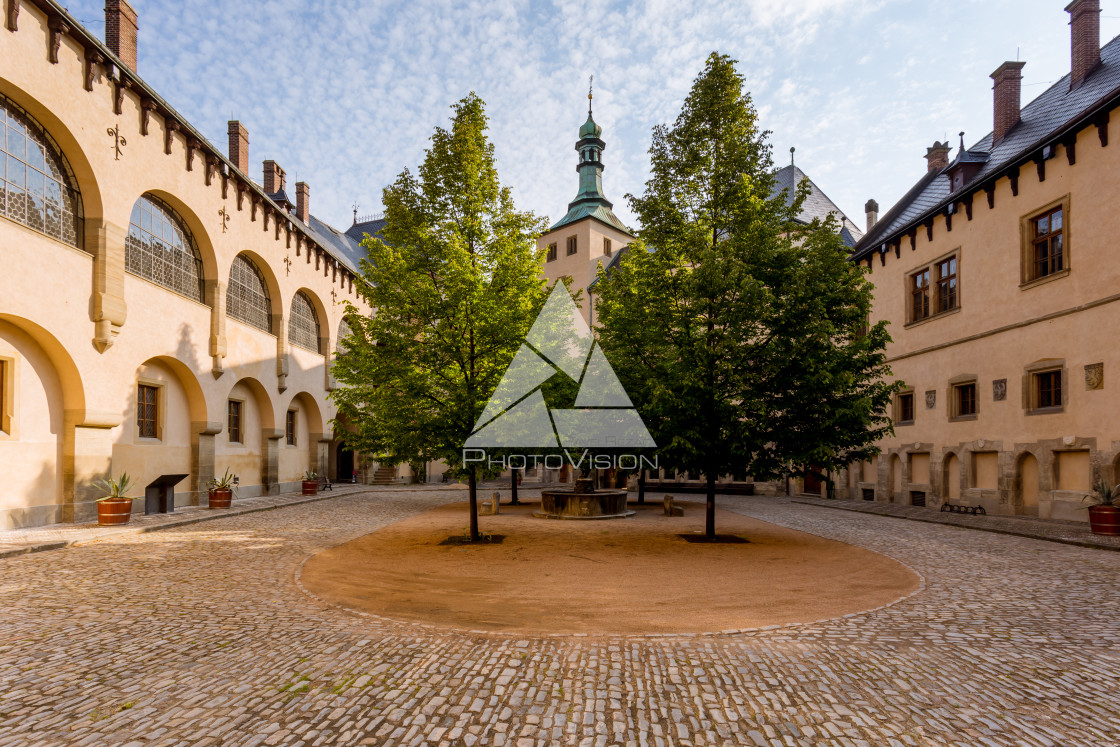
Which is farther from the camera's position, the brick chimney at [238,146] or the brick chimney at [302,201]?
the brick chimney at [302,201]

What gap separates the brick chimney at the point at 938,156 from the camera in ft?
94.0

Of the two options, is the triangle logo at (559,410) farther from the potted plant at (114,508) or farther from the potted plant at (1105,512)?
the potted plant at (1105,512)

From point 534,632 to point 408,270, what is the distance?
834cm

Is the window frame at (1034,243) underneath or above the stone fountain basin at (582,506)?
above

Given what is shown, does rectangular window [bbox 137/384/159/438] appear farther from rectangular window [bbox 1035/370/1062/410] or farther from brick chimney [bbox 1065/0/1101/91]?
brick chimney [bbox 1065/0/1101/91]

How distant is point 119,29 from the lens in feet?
59.7

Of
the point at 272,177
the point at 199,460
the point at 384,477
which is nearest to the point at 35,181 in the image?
the point at 199,460

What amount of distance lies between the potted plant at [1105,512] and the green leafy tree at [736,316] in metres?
5.70

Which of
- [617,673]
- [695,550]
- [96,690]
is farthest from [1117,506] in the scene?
[96,690]

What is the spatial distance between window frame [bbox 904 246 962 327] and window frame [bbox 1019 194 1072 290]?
2.80 meters

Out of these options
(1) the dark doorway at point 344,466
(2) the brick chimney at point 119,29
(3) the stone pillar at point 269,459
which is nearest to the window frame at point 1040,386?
(3) the stone pillar at point 269,459

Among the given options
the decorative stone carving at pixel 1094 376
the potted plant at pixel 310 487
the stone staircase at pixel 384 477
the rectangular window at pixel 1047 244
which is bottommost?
the stone staircase at pixel 384 477

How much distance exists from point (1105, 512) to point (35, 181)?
26.2 metres

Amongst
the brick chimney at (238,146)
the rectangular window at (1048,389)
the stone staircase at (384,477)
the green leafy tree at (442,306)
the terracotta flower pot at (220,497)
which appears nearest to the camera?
the green leafy tree at (442,306)
